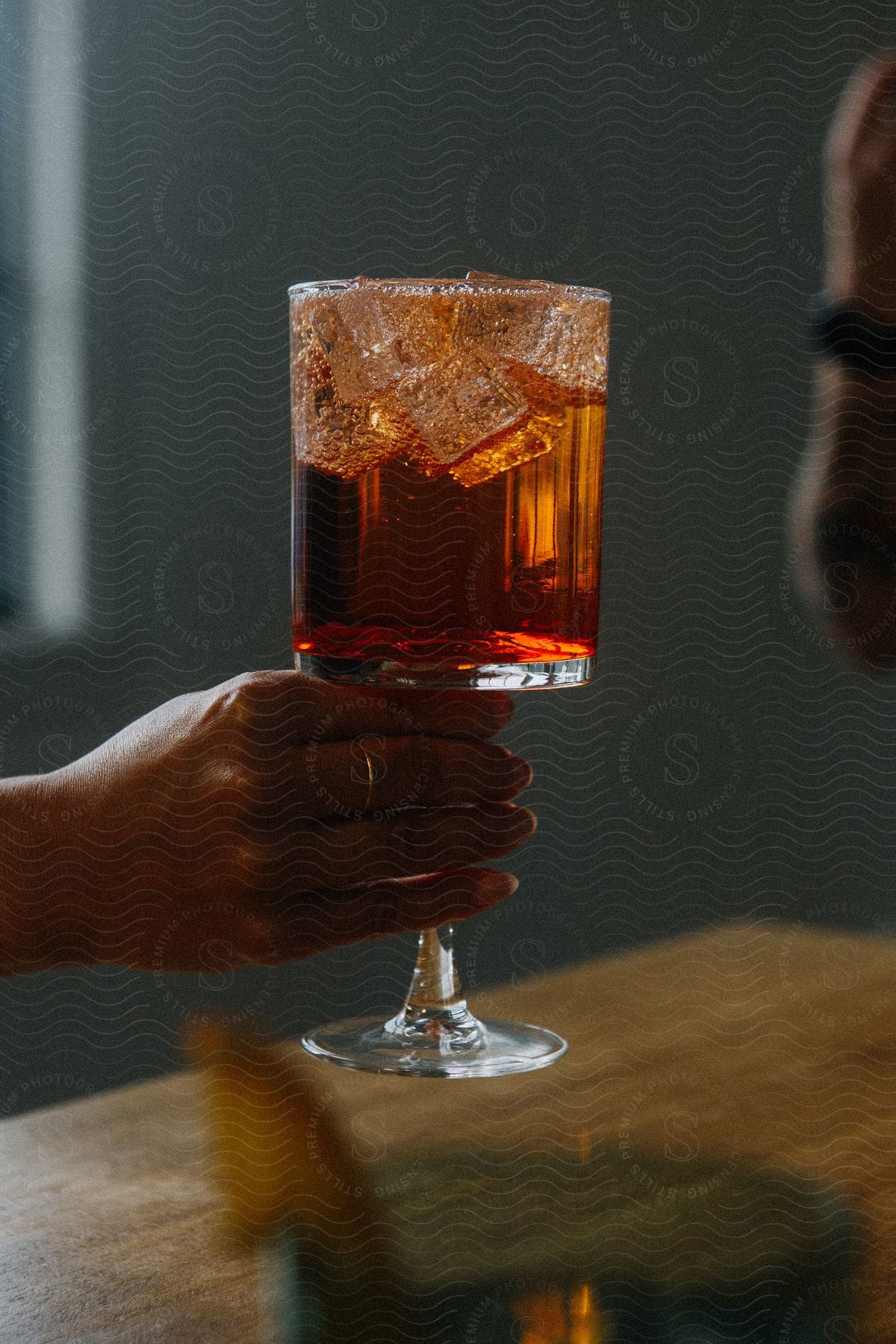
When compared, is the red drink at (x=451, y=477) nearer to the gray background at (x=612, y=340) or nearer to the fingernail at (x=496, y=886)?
the fingernail at (x=496, y=886)

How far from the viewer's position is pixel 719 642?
96cm

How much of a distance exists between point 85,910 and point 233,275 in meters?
0.56

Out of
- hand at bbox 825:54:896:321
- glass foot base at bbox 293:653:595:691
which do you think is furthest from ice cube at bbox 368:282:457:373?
hand at bbox 825:54:896:321

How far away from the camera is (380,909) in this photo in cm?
58

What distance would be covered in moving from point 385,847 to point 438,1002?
0.07 m

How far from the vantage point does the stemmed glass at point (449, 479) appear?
475mm

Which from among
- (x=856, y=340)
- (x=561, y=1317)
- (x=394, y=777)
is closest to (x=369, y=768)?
(x=394, y=777)

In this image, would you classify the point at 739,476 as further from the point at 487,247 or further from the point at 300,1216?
the point at 300,1216

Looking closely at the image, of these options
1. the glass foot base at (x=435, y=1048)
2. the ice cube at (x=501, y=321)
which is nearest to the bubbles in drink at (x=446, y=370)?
the ice cube at (x=501, y=321)

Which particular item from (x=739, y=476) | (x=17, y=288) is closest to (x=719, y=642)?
(x=739, y=476)

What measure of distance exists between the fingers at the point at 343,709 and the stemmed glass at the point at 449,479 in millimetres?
57

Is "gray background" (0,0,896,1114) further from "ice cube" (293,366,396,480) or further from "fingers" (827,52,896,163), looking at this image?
"ice cube" (293,366,396,480)

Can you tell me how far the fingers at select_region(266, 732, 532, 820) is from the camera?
580mm

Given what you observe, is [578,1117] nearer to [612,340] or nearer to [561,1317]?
[561,1317]
